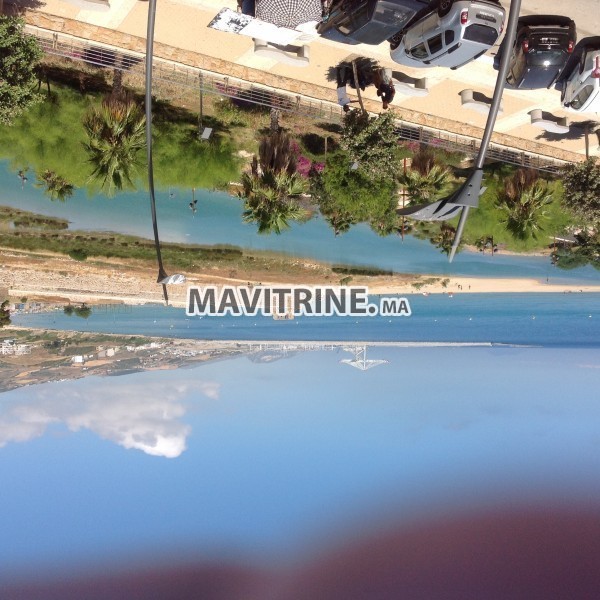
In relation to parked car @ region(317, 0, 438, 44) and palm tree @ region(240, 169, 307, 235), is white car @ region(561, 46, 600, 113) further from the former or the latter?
palm tree @ region(240, 169, 307, 235)

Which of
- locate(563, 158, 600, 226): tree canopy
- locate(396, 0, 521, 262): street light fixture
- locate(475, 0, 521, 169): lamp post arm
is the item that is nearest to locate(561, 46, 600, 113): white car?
locate(563, 158, 600, 226): tree canopy

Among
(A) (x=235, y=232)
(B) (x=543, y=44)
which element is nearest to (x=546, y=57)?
(B) (x=543, y=44)

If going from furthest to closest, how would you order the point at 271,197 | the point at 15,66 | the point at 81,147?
the point at 271,197 < the point at 81,147 < the point at 15,66

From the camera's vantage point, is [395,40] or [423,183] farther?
[423,183]

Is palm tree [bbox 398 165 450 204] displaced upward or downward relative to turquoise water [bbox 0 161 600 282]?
upward

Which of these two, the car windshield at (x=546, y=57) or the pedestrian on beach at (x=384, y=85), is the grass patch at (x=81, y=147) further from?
the car windshield at (x=546, y=57)

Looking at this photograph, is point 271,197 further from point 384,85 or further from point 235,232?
point 384,85

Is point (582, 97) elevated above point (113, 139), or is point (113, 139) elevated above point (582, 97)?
point (582, 97)

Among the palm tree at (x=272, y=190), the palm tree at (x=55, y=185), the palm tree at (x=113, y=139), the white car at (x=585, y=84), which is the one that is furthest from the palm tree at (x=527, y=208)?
the palm tree at (x=55, y=185)
